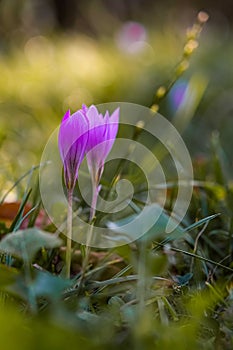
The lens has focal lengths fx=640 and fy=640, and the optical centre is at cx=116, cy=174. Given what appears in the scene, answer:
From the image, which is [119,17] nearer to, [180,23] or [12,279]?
[180,23]

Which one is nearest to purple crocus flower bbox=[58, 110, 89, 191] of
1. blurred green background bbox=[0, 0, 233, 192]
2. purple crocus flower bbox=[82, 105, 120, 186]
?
purple crocus flower bbox=[82, 105, 120, 186]

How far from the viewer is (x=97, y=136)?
688mm

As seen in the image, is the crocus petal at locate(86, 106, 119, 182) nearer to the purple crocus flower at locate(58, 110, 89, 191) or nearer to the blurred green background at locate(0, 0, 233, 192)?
the purple crocus flower at locate(58, 110, 89, 191)

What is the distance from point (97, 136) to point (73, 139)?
28mm

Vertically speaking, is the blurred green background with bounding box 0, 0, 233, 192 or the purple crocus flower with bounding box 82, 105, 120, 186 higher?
the blurred green background with bounding box 0, 0, 233, 192

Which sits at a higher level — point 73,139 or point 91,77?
point 91,77

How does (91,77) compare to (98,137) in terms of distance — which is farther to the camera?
(91,77)

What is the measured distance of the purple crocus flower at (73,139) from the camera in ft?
2.19

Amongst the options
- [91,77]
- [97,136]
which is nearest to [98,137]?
[97,136]

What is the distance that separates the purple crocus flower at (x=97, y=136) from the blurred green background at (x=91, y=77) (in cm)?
35

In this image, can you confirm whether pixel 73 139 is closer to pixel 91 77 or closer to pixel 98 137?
pixel 98 137

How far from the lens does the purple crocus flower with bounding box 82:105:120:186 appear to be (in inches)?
27.0

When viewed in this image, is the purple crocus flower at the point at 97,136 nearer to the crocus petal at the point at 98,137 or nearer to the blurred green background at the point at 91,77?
the crocus petal at the point at 98,137

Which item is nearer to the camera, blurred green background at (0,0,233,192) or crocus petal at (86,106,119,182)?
crocus petal at (86,106,119,182)
